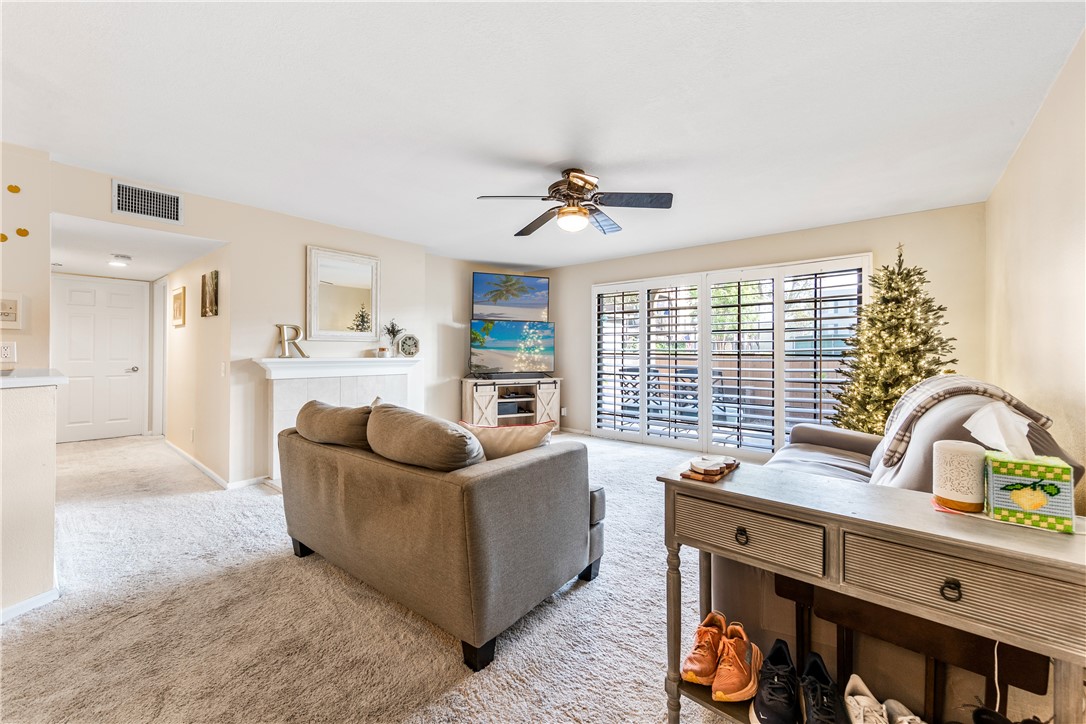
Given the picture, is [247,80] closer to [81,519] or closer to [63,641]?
[63,641]

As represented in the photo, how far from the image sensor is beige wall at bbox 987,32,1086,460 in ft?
5.48

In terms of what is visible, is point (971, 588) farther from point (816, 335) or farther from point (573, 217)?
point (816, 335)

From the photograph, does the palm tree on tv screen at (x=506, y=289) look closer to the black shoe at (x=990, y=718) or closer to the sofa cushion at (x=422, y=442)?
the sofa cushion at (x=422, y=442)

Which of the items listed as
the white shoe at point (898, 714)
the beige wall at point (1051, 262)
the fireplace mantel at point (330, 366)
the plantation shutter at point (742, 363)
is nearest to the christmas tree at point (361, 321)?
the fireplace mantel at point (330, 366)

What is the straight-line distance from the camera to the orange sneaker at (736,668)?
1.22 m

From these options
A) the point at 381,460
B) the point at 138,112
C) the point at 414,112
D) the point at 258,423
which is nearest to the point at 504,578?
the point at 381,460

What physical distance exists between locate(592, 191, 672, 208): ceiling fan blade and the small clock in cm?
299

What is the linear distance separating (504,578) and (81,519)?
334cm

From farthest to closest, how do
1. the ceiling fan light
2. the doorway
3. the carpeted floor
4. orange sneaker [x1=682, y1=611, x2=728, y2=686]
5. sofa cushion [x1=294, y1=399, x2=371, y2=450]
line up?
the doorway, the ceiling fan light, sofa cushion [x1=294, y1=399, x2=371, y2=450], the carpeted floor, orange sneaker [x1=682, y1=611, x2=728, y2=686]

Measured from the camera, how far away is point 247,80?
1.98m

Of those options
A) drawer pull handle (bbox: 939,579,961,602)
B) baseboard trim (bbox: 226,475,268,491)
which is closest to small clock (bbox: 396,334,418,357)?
baseboard trim (bbox: 226,475,268,491)

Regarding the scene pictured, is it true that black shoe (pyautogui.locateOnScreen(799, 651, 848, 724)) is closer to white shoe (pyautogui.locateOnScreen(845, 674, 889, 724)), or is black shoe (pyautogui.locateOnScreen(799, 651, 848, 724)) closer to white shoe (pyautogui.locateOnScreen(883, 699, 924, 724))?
white shoe (pyautogui.locateOnScreen(845, 674, 889, 724))

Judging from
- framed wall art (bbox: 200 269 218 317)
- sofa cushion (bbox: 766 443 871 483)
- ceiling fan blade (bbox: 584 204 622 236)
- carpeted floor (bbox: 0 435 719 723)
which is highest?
ceiling fan blade (bbox: 584 204 622 236)

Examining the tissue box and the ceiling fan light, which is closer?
the tissue box
